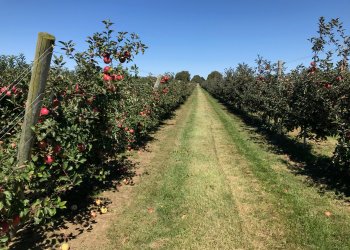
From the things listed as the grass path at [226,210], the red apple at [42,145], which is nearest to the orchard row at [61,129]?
the red apple at [42,145]

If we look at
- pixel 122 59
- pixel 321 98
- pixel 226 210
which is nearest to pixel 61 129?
pixel 122 59

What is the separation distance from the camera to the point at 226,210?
572cm

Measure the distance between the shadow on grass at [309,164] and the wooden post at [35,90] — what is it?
5626 mm

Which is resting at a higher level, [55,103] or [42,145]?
[55,103]

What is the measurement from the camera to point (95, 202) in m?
5.96

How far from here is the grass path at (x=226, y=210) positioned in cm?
471

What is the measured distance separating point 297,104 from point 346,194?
160 inches

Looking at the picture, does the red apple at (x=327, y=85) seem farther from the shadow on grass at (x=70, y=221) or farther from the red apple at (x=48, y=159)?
the red apple at (x=48, y=159)

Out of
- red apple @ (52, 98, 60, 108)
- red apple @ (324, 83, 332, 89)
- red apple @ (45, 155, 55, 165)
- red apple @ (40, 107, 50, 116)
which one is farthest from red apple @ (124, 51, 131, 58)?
red apple @ (324, 83, 332, 89)

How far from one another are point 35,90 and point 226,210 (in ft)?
12.0

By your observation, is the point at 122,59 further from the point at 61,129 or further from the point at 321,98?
the point at 321,98

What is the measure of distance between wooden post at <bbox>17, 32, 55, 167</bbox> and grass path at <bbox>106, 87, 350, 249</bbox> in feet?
5.80

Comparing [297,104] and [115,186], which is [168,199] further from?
[297,104]

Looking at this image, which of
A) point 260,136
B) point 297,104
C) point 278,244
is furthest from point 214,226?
point 260,136
